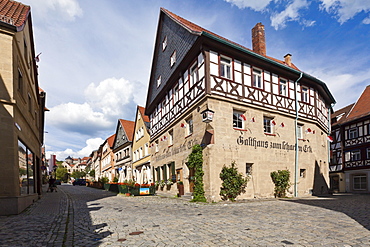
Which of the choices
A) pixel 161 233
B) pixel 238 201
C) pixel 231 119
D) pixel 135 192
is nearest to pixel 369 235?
pixel 161 233

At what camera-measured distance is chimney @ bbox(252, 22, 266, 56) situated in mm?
21641

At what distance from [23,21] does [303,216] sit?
41.9ft

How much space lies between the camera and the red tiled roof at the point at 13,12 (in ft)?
32.9

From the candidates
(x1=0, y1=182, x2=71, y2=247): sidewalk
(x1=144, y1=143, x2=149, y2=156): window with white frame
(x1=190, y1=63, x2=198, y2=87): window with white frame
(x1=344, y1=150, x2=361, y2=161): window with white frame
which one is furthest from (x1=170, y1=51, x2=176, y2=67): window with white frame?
(x1=344, y1=150, x2=361, y2=161): window with white frame

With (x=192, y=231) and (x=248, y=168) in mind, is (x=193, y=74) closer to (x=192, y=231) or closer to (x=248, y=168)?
(x=248, y=168)

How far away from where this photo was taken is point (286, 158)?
16.6 meters

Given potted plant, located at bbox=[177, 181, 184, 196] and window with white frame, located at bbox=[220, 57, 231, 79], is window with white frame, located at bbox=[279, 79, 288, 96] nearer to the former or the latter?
window with white frame, located at bbox=[220, 57, 231, 79]

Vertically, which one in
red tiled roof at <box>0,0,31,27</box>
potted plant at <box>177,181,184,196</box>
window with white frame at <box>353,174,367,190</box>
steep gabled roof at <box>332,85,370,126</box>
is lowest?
window with white frame at <box>353,174,367,190</box>

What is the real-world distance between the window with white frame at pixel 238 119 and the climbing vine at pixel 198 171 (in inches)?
99.3

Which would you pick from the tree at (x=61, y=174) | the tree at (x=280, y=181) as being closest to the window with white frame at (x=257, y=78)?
the tree at (x=280, y=181)

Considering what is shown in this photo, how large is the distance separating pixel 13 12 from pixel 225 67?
10.4m

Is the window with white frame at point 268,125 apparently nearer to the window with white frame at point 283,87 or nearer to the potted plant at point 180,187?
the window with white frame at point 283,87

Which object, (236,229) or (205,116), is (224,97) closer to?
(205,116)

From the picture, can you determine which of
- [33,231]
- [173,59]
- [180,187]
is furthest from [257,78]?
[33,231]
